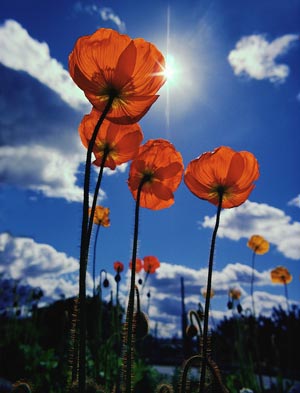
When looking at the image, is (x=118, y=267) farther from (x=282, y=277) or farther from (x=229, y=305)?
(x=282, y=277)

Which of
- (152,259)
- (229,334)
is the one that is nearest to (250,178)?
(152,259)

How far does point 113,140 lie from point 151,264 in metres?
2.97

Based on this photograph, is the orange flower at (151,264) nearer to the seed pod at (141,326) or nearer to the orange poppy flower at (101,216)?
the orange poppy flower at (101,216)

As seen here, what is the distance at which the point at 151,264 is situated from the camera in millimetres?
4328

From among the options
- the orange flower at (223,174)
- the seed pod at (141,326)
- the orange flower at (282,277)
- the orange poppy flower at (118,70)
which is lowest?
the seed pod at (141,326)

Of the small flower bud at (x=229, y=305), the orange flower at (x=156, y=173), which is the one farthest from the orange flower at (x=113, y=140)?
the small flower bud at (x=229, y=305)

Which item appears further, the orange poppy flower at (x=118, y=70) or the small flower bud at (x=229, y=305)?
the small flower bud at (x=229, y=305)

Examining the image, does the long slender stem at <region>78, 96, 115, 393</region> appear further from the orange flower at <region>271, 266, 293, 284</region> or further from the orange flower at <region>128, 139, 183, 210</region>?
the orange flower at <region>271, 266, 293, 284</region>

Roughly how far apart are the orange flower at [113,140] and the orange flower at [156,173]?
125 millimetres

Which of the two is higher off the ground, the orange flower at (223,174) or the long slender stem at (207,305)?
the orange flower at (223,174)

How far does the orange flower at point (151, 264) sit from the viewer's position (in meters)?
4.30

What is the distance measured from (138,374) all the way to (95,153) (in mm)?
3503

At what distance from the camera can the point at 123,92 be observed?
1239 mm

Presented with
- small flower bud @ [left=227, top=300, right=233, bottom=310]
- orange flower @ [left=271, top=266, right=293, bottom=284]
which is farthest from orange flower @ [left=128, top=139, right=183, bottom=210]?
orange flower @ [left=271, top=266, right=293, bottom=284]
